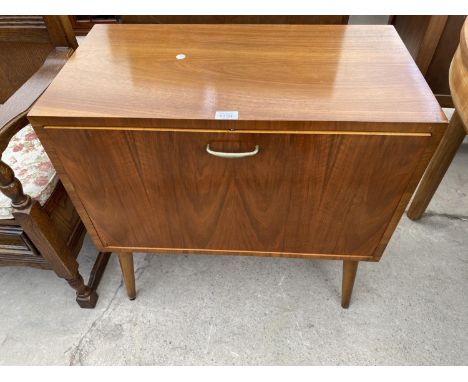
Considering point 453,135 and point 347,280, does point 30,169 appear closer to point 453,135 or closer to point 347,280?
point 347,280

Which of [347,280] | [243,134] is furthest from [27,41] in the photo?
[347,280]

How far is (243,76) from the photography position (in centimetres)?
63

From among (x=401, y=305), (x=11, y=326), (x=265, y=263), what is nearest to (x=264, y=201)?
(x=265, y=263)

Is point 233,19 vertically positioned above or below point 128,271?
above

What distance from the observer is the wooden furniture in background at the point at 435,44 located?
1.16 metres

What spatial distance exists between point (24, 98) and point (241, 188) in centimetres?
49

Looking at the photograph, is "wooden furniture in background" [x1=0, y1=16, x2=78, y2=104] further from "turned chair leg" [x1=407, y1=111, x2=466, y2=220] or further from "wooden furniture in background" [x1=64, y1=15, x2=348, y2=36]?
"turned chair leg" [x1=407, y1=111, x2=466, y2=220]

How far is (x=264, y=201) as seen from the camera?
675 mm

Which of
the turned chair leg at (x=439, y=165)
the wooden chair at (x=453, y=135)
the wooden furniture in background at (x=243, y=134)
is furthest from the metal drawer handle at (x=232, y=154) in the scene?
the turned chair leg at (x=439, y=165)

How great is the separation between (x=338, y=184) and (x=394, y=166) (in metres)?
0.09

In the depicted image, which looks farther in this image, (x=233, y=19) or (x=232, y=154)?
(x=233, y=19)

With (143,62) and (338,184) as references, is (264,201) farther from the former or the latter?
(143,62)

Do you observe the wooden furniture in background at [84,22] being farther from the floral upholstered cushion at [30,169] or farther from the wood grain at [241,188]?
the wood grain at [241,188]
